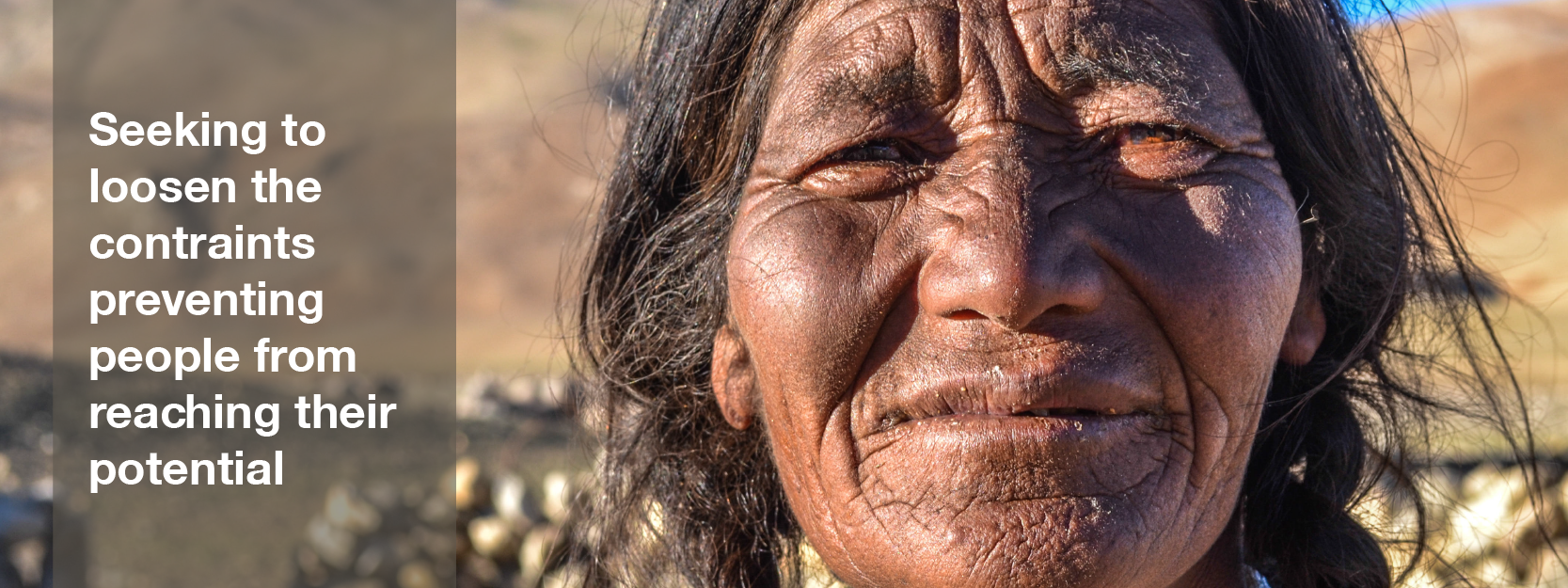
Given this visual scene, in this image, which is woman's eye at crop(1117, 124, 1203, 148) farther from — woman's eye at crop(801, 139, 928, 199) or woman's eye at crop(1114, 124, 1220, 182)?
woman's eye at crop(801, 139, 928, 199)

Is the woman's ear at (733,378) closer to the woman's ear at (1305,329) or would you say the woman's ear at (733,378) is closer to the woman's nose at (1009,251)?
the woman's nose at (1009,251)

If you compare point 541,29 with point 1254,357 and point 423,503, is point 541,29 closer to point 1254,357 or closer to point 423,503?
point 423,503

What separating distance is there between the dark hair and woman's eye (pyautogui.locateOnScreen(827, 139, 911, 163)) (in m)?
0.26

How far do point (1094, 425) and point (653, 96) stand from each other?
41.6 inches

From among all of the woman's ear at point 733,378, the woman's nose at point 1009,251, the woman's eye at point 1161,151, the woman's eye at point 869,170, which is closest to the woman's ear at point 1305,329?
the woman's eye at point 1161,151

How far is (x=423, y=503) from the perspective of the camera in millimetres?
6793

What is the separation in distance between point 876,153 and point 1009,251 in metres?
0.31

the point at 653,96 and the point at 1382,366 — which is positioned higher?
the point at 653,96

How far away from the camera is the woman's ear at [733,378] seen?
6.78 ft

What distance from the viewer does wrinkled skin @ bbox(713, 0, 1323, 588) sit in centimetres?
156

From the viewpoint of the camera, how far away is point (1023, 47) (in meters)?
1.72

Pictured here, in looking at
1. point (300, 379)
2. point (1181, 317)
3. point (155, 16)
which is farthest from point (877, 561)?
point (155, 16)

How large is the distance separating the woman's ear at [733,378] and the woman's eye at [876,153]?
40 centimetres

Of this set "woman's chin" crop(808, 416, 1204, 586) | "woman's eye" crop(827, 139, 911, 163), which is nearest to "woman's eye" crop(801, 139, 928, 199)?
"woman's eye" crop(827, 139, 911, 163)
